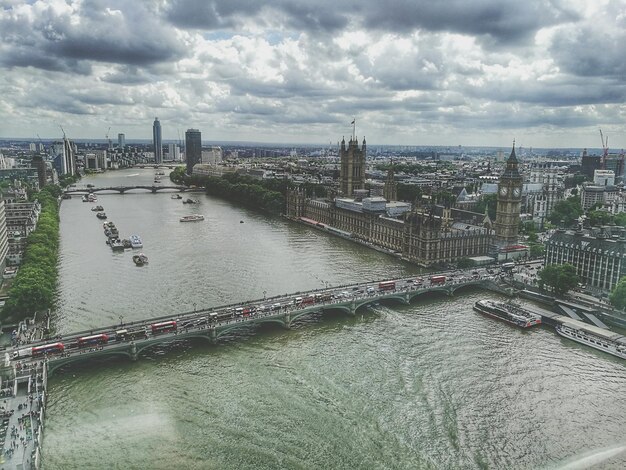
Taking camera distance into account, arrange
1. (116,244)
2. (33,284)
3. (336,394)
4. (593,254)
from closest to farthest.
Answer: (336,394) < (33,284) < (593,254) < (116,244)

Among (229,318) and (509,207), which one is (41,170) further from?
(509,207)

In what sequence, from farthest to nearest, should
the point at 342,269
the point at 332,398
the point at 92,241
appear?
the point at 92,241 < the point at 342,269 < the point at 332,398

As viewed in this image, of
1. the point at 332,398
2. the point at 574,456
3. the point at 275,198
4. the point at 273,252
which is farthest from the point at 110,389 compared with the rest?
the point at 275,198

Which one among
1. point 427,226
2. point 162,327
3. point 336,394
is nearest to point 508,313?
point 427,226

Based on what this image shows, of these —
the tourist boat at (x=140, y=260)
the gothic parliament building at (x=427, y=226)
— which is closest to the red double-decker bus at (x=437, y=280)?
the gothic parliament building at (x=427, y=226)

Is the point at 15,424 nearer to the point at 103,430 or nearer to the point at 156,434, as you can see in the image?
the point at 103,430

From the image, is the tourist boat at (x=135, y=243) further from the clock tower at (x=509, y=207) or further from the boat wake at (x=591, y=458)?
the boat wake at (x=591, y=458)
